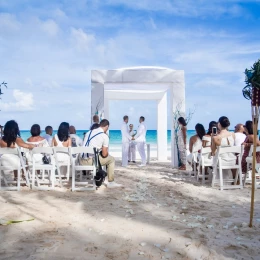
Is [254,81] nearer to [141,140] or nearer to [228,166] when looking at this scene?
[228,166]

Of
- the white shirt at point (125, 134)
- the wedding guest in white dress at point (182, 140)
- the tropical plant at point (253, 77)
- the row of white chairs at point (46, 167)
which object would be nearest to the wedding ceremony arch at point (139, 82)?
the wedding guest in white dress at point (182, 140)

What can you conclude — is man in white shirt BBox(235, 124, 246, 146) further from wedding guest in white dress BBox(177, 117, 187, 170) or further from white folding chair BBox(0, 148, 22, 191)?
white folding chair BBox(0, 148, 22, 191)

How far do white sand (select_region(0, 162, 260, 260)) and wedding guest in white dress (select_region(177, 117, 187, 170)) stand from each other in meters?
4.23

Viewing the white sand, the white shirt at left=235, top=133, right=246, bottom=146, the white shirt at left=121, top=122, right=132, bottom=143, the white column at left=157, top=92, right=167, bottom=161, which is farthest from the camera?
the white column at left=157, top=92, right=167, bottom=161

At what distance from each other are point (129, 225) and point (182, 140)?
7.03 meters

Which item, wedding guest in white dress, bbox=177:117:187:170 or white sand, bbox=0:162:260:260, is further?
wedding guest in white dress, bbox=177:117:187:170

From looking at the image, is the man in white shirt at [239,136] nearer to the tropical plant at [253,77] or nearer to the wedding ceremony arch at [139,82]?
the wedding ceremony arch at [139,82]

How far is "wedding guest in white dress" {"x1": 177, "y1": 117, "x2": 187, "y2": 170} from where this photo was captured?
10758 mm

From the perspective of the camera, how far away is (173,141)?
1147 centimetres

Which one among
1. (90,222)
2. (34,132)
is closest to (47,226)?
(90,222)

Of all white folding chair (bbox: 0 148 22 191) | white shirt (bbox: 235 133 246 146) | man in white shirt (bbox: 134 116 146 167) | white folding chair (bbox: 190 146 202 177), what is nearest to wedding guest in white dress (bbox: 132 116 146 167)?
man in white shirt (bbox: 134 116 146 167)

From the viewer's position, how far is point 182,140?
36.4 feet

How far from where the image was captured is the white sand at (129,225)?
136 inches

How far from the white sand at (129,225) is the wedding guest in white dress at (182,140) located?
4.23 m
